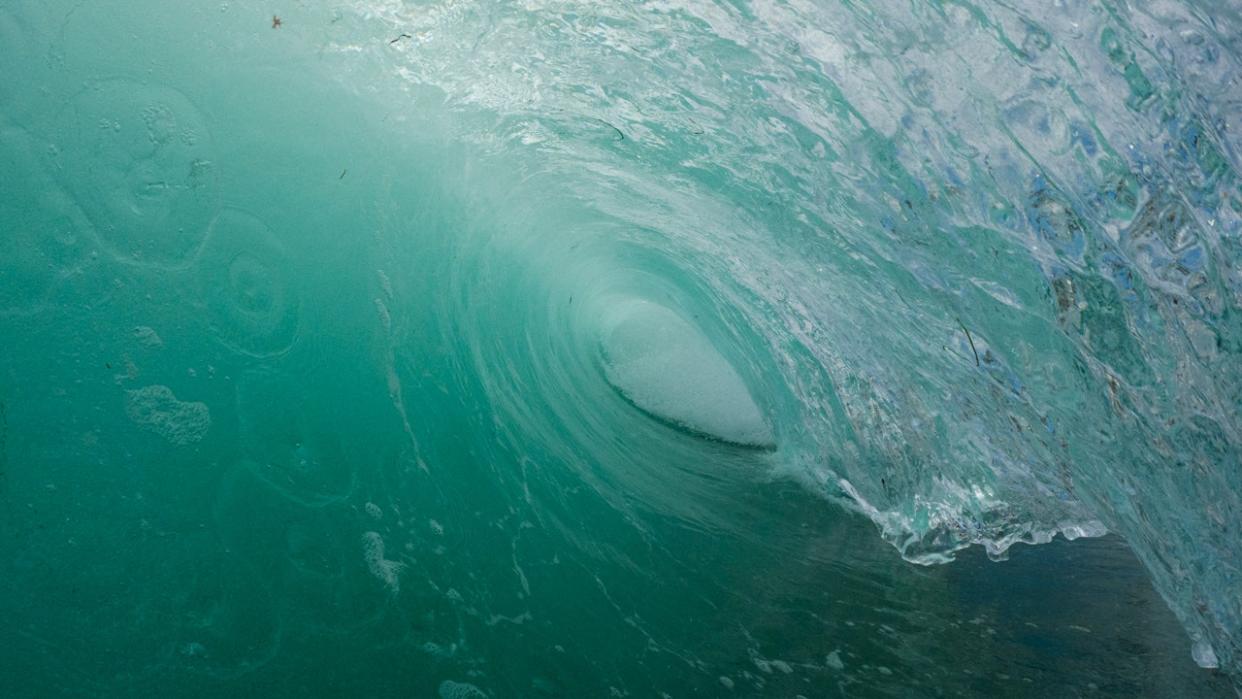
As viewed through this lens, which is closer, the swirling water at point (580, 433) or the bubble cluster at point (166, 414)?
the swirling water at point (580, 433)

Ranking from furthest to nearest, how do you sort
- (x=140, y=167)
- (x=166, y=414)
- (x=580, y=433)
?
1. (x=580, y=433)
2. (x=140, y=167)
3. (x=166, y=414)

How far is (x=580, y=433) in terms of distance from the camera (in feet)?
20.3

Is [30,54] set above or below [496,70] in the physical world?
above

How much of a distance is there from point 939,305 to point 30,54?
4.76m

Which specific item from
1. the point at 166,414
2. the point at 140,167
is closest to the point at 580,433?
the point at 166,414

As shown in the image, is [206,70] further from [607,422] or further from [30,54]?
[607,422]

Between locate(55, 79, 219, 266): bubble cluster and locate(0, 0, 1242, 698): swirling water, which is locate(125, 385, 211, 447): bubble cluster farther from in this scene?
locate(55, 79, 219, 266): bubble cluster

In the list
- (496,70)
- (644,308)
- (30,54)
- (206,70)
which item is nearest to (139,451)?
(30,54)

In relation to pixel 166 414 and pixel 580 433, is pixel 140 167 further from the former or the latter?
pixel 580 433

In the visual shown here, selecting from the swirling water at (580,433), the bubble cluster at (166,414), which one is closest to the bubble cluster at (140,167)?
the swirling water at (580,433)

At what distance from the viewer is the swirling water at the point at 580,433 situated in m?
2.67

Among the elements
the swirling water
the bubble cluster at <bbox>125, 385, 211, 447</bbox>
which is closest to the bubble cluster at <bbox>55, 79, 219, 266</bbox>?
the swirling water

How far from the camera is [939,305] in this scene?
4129 millimetres

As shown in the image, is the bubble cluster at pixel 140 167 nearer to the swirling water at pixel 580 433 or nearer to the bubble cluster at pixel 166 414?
the swirling water at pixel 580 433
